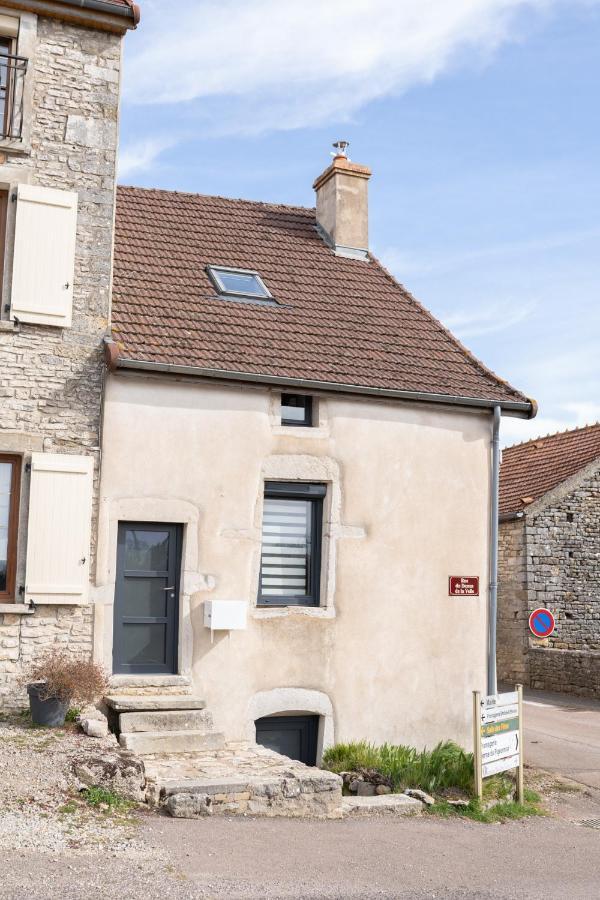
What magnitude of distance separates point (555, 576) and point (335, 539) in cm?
941

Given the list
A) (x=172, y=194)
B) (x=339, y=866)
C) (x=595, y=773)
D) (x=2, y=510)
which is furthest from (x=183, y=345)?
(x=595, y=773)

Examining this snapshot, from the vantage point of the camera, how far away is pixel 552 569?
18750 mm

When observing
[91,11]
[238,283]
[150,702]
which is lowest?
[150,702]

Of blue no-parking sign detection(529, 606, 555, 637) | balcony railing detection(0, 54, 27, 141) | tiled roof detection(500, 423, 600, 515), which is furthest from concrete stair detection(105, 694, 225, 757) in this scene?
tiled roof detection(500, 423, 600, 515)

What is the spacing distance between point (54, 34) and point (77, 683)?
6.49 meters

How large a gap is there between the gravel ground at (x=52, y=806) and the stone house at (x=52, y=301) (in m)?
1.29

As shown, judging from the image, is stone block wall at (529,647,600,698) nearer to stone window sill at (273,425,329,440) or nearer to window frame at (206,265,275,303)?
stone window sill at (273,425,329,440)

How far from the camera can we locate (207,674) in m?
9.90

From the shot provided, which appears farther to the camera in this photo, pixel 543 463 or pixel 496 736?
pixel 543 463

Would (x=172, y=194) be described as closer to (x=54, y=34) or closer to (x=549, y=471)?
(x=54, y=34)

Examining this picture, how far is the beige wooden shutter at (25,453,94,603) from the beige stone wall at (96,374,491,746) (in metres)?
0.28

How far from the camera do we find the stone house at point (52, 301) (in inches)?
364

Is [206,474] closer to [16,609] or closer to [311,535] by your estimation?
[311,535]

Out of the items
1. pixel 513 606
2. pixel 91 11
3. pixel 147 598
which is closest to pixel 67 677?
pixel 147 598
